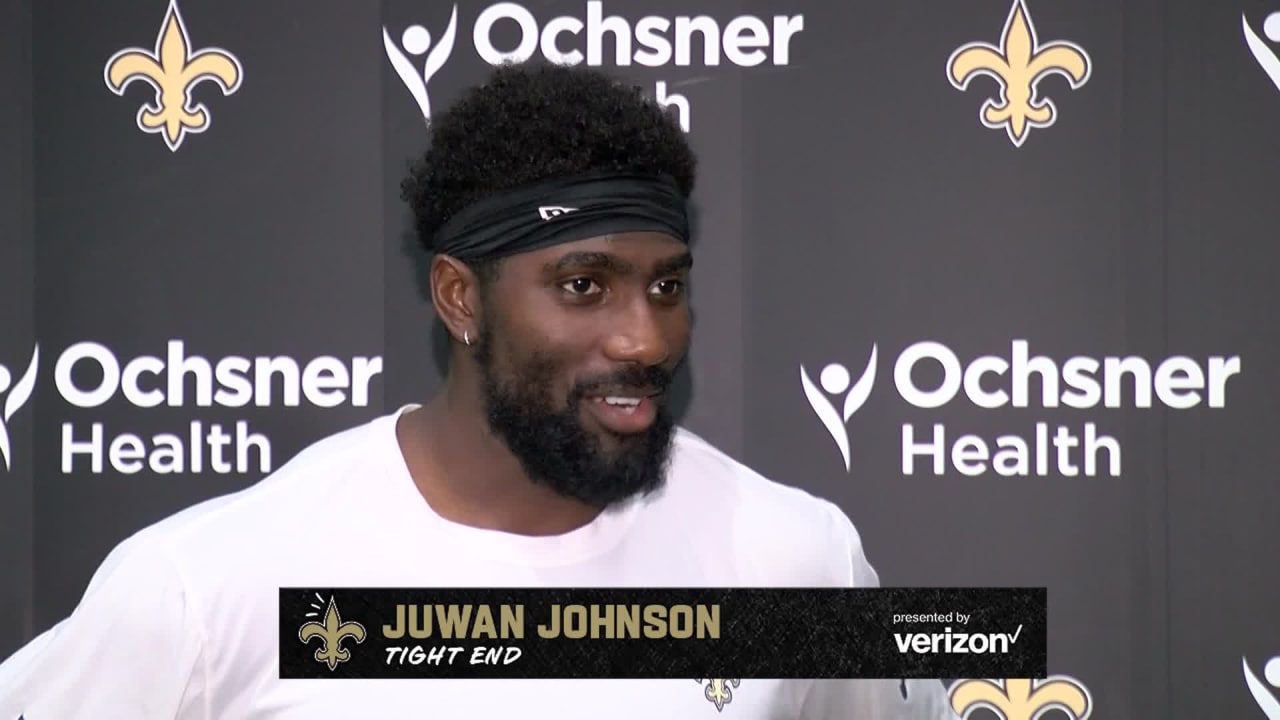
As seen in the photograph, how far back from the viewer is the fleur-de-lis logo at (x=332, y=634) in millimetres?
1918

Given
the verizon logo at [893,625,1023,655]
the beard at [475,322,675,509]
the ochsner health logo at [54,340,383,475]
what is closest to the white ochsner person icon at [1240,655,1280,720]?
the verizon logo at [893,625,1023,655]

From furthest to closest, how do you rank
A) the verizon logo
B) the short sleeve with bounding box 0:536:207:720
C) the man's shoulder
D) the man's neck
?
the verizon logo, the man's shoulder, the man's neck, the short sleeve with bounding box 0:536:207:720

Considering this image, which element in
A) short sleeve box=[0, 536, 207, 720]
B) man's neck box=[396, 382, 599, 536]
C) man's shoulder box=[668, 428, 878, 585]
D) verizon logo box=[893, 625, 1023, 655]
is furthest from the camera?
verizon logo box=[893, 625, 1023, 655]

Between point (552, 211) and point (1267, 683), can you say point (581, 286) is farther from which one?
point (1267, 683)

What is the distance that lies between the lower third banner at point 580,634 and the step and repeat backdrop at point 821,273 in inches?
8.6

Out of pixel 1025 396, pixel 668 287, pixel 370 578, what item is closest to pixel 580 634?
pixel 370 578

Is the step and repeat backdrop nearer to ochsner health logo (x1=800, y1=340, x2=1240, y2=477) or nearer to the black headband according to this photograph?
ochsner health logo (x1=800, y1=340, x2=1240, y2=477)

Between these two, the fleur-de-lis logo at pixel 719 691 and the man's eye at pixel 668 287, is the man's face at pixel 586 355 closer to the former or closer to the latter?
the man's eye at pixel 668 287

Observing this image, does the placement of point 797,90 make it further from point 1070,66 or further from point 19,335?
point 19,335

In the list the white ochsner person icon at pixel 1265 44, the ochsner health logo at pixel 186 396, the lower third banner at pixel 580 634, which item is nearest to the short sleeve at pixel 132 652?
the lower third banner at pixel 580 634

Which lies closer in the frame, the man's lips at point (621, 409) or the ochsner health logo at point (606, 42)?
the man's lips at point (621, 409)

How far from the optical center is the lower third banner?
1.97m

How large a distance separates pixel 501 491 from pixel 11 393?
0.95 metres

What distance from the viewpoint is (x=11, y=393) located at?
225cm
